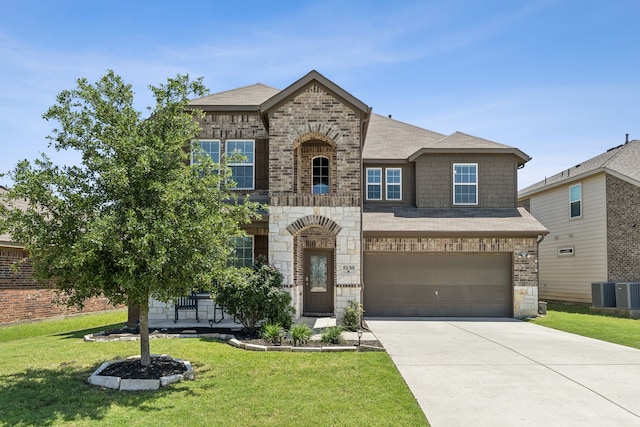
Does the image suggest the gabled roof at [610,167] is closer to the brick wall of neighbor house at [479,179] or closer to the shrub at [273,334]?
the brick wall of neighbor house at [479,179]

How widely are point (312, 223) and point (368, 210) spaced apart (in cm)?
442

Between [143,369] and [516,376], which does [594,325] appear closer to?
[516,376]

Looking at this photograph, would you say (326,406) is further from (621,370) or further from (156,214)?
(621,370)

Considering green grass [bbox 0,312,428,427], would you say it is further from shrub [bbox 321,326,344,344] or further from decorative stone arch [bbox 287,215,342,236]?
decorative stone arch [bbox 287,215,342,236]

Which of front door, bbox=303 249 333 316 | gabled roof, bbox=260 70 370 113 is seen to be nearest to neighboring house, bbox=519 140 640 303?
front door, bbox=303 249 333 316

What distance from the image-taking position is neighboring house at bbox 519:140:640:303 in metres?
18.9

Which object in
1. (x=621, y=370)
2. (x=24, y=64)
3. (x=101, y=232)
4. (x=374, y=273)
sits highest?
(x=24, y=64)

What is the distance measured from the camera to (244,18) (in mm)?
10414

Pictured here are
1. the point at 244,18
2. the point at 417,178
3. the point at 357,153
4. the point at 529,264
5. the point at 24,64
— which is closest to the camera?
the point at 244,18

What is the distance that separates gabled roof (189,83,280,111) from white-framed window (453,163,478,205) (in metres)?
7.33

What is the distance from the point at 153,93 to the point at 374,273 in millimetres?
10476

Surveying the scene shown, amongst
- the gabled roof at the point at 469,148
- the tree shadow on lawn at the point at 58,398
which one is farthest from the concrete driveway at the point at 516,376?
the gabled roof at the point at 469,148

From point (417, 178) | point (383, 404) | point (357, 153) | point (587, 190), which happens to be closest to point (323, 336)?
point (383, 404)

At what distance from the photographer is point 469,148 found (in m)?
17.6
